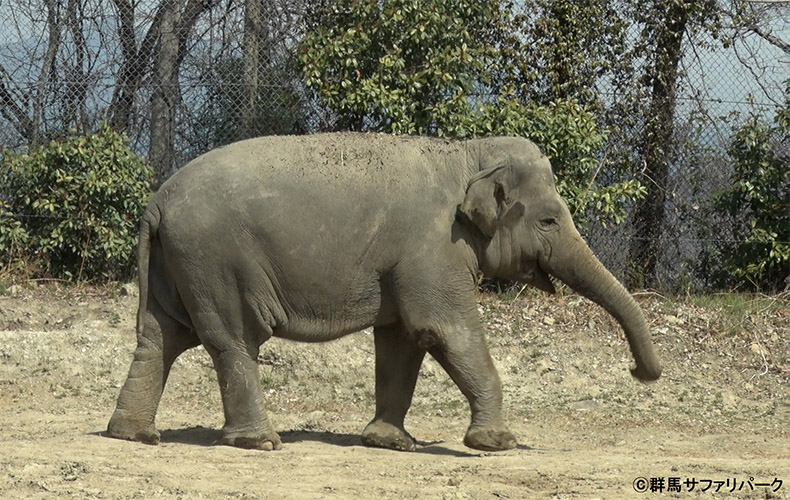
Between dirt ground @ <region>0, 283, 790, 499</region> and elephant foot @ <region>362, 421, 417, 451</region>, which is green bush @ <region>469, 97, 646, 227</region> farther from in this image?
elephant foot @ <region>362, 421, 417, 451</region>

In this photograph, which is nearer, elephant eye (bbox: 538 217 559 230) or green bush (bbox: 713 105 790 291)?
elephant eye (bbox: 538 217 559 230)

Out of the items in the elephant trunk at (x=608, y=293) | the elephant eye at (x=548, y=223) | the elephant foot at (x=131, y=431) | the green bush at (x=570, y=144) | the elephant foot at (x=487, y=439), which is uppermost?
the green bush at (x=570, y=144)

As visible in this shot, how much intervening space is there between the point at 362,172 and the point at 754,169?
6.80 m

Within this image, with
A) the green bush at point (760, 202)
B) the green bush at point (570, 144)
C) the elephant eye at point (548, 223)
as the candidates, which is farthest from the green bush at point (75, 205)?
the green bush at point (760, 202)

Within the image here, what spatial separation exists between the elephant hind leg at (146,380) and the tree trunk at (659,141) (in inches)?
271

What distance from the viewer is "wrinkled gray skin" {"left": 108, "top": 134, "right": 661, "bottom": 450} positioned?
308 inches

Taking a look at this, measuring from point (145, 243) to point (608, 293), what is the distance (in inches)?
110

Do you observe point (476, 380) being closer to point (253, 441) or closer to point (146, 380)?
point (253, 441)

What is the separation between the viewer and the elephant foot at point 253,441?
7.94 metres

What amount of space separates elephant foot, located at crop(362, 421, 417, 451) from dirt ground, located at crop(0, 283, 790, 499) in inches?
5.5

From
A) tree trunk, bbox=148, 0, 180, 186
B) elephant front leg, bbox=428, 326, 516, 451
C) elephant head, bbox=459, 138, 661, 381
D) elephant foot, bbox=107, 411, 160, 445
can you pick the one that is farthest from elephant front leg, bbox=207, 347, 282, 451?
tree trunk, bbox=148, 0, 180, 186

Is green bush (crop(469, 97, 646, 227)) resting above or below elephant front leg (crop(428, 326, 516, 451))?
above

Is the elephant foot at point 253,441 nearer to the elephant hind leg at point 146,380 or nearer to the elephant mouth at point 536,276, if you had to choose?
the elephant hind leg at point 146,380

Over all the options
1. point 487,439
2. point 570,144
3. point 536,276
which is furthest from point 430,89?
point 487,439
